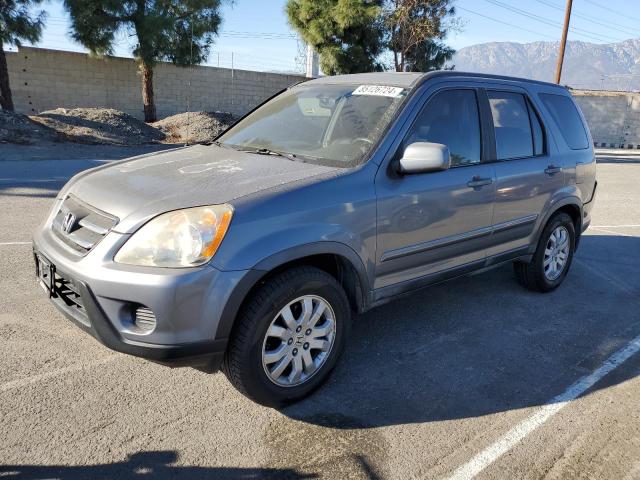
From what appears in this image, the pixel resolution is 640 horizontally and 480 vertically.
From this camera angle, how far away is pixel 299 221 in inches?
118

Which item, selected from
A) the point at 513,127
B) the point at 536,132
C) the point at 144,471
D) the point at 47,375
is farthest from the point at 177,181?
the point at 536,132

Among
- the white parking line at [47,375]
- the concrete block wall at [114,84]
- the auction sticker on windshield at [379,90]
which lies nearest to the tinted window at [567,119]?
the auction sticker on windshield at [379,90]

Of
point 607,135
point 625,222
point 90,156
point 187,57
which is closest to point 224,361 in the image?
point 625,222

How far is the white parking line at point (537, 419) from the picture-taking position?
2766 millimetres

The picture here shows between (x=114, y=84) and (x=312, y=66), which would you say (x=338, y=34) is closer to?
(x=312, y=66)

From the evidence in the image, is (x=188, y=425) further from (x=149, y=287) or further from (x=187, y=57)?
(x=187, y=57)

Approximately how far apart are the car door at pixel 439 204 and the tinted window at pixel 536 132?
2.70ft

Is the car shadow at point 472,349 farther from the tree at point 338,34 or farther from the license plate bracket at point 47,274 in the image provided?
the tree at point 338,34

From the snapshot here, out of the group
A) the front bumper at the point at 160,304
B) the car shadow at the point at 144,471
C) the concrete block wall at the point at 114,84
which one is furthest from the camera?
the concrete block wall at the point at 114,84

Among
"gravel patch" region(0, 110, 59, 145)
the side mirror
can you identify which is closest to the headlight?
the side mirror

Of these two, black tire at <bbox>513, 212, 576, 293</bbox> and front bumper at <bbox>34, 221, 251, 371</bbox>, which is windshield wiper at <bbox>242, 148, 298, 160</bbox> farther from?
black tire at <bbox>513, 212, 576, 293</bbox>

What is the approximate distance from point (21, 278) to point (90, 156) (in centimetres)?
980

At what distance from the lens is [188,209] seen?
2828 mm

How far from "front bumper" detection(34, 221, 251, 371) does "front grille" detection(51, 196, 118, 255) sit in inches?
3.9
